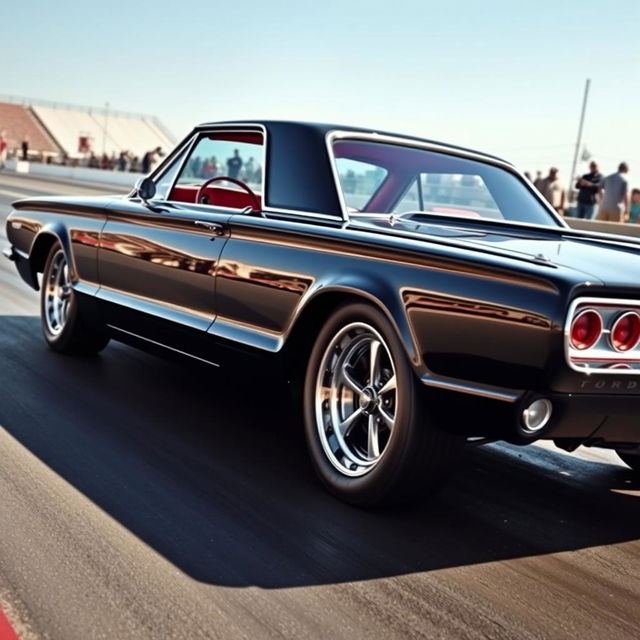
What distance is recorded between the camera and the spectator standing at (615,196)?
1562 cm

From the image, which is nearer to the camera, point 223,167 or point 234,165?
point 234,165

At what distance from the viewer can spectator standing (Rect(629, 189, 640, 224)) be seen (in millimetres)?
17438

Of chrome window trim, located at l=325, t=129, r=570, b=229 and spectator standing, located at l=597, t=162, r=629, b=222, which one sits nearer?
chrome window trim, located at l=325, t=129, r=570, b=229

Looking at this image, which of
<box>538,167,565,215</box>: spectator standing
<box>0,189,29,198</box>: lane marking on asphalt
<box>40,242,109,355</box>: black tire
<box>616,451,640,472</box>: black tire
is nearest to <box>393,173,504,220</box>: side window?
<box>616,451,640,472</box>: black tire

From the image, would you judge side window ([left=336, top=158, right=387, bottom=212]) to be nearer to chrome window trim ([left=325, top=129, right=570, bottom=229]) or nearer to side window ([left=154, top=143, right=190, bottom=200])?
chrome window trim ([left=325, top=129, right=570, bottom=229])

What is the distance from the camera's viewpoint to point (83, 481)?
3.81 metres

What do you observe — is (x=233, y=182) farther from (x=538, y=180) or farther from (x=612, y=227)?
(x=538, y=180)

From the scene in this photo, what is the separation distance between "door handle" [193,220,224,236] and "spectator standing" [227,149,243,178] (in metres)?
1.12

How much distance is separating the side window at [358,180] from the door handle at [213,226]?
58cm

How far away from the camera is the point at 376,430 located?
374 cm

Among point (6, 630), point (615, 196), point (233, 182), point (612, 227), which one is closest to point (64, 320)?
point (233, 182)

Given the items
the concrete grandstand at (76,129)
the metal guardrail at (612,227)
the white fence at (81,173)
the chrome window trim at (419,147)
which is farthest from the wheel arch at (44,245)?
the concrete grandstand at (76,129)

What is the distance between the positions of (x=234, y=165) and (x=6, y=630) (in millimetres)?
3669

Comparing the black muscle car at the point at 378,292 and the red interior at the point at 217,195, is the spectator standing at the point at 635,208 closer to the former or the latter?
the black muscle car at the point at 378,292
